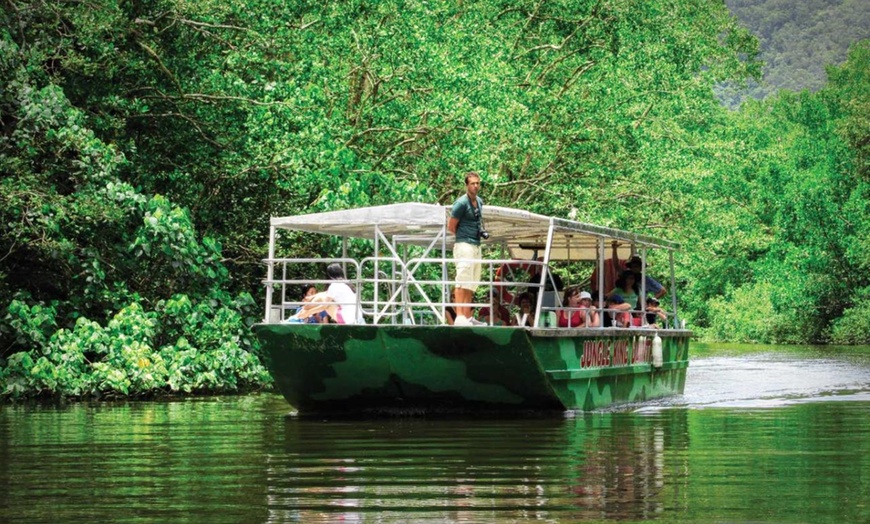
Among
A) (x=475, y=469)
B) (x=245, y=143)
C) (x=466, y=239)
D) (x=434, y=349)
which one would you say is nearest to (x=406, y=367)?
(x=434, y=349)

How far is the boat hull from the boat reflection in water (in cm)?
45

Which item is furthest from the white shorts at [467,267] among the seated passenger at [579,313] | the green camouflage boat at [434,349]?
the seated passenger at [579,313]

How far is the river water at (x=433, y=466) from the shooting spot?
8.66 metres

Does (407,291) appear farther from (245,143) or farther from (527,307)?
(245,143)

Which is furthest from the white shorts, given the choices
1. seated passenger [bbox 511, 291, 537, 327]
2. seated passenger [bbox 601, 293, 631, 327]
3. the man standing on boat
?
seated passenger [bbox 601, 293, 631, 327]

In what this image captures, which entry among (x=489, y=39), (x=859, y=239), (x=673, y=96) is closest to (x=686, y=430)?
(x=489, y=39)

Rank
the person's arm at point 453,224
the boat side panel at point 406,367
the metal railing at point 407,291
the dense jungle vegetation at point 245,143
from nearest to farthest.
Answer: the boat side panel at point 406,367
the metal railing at point 407,291
the person's arm at point 453,224
the dense jungle vegetation at point 245,143

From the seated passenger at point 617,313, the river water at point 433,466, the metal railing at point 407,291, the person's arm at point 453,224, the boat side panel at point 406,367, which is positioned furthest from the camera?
the seated passenger at point 617,313

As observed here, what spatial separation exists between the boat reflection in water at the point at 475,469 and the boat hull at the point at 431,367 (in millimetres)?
447

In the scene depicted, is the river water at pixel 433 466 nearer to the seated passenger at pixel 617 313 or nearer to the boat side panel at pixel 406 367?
the boat side panel at pixel 406 367

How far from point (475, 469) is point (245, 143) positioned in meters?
13.5

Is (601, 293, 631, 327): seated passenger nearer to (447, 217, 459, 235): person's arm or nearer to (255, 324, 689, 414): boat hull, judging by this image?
(255, 324, 689, 414): boat hull

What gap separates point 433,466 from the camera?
11.2 m

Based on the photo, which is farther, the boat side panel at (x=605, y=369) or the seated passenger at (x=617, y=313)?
the seated passenger at (x=617, y=313)
